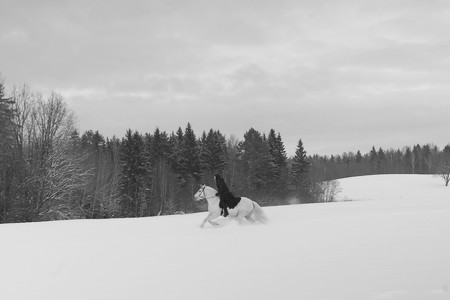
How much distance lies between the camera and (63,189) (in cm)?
3944

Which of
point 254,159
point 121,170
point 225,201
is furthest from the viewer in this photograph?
point 254,159

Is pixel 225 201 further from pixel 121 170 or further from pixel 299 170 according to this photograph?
pixel 299 170

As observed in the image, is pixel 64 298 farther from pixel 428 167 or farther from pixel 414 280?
pixel 428 167

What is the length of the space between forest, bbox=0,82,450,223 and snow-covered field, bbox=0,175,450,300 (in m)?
24.1

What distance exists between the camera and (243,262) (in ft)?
27.6

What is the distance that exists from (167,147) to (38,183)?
36.0m

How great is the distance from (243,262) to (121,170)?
2215 inches

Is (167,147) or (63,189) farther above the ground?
(167,147)

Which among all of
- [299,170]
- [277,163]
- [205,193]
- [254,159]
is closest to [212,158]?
[254,159]

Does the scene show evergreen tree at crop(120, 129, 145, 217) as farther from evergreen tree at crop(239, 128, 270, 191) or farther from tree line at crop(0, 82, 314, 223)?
evergreen tree at crop(239, 128, 270, 191)

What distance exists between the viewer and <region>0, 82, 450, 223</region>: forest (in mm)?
38094

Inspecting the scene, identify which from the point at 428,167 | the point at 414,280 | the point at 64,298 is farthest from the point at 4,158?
the point at 428,167

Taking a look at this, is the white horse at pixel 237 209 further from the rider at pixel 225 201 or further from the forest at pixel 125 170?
the forest at pixel 125 170

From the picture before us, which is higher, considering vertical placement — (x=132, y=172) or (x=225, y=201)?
(x=132, y=172)
